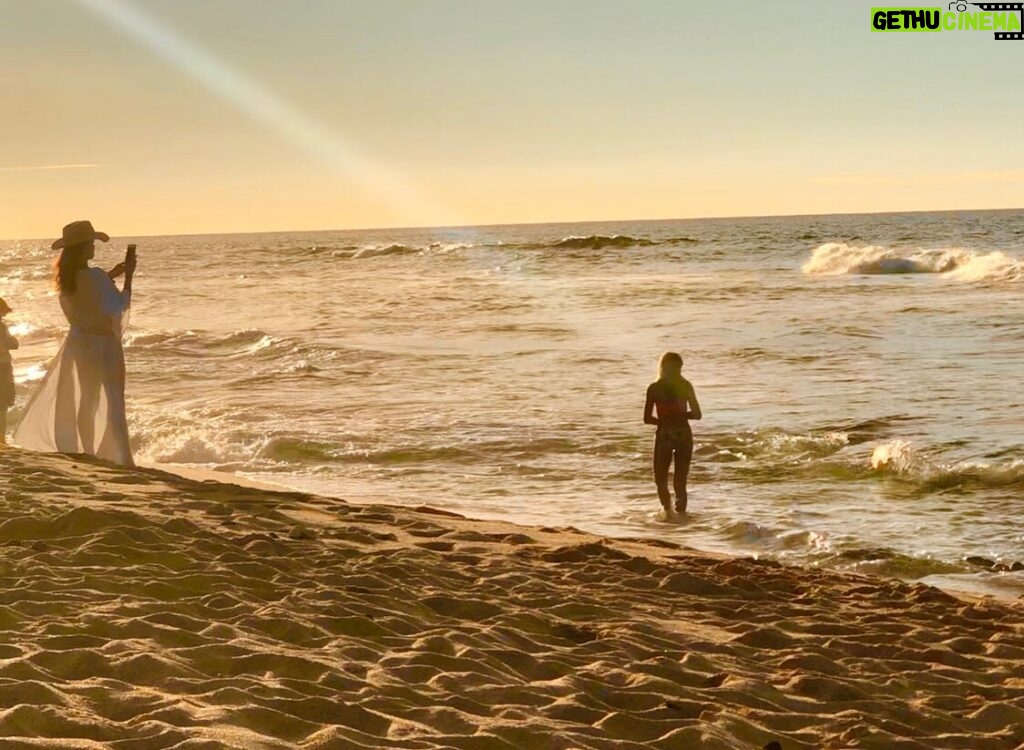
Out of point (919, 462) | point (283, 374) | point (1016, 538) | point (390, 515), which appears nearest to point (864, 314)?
point (283, 374)

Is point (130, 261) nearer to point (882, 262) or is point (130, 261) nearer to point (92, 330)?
point (92, 330)

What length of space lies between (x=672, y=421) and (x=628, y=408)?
495 cm

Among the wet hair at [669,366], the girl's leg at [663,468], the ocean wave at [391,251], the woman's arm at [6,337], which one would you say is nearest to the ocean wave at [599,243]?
the ocean wave at [391,251]

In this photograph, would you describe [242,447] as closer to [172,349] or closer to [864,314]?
[172,349]

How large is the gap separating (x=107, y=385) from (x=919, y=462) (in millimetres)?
7348

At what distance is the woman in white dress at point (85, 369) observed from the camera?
29.9 feet

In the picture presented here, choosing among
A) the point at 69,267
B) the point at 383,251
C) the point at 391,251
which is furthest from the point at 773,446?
the point at 391,251

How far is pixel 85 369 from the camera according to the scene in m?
9.41

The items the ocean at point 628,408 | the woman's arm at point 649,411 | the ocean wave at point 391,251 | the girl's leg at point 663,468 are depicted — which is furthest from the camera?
the ocean wave at point 391,251

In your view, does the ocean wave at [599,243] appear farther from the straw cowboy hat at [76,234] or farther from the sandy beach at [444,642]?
the sandy beach at [444,642]

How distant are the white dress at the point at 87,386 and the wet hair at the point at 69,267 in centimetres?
4

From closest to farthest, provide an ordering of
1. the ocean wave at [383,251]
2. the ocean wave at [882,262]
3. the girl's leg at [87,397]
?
1. the girl's leg at [87,397]
2. the ocean wave at [882,262]
3. the ocean wave at [383,251]

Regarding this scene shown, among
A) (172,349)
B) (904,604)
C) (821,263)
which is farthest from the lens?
(821,263)

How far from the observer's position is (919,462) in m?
11.2
